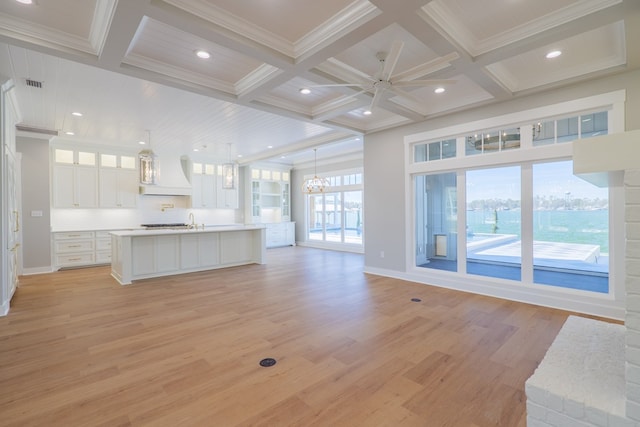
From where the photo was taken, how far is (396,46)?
264 centimetres

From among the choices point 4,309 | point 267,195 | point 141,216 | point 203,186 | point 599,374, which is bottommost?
point 4,309

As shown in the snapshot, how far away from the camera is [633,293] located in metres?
1.20

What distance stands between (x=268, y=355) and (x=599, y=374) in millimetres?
2332

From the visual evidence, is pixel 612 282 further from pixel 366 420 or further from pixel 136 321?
pixel 136 321

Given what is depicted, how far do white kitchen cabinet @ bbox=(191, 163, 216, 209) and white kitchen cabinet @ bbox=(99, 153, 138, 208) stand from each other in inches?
60.1

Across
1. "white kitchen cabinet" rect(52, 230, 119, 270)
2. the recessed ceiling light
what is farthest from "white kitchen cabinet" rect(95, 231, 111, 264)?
the recessed ceiling light

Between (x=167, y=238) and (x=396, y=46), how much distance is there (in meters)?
5.53

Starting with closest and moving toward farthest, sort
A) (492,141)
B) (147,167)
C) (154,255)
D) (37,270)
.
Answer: (492,141) → (147,167) → (154,255) → (37,270)

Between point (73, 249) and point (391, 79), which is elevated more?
point (391, 79)

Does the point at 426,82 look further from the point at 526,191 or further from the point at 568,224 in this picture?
the point at 568,224

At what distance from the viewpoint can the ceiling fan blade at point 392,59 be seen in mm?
2622

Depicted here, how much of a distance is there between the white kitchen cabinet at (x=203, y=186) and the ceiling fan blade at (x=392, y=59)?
7378mm

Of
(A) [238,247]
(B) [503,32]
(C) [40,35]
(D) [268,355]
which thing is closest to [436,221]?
(B) [503,32]

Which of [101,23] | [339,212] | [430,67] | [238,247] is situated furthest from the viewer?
[339,212]
